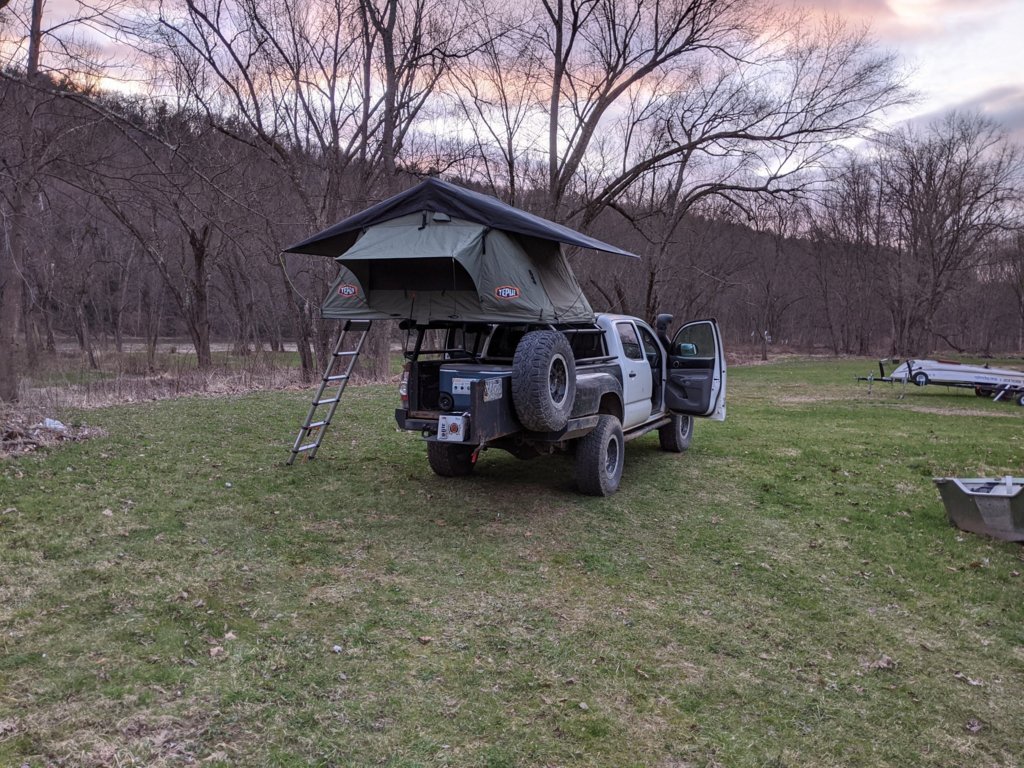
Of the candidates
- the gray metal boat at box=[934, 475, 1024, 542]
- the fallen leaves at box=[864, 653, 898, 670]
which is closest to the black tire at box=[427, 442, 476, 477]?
the fallen leaves at box=[864, 653, 898, 670]

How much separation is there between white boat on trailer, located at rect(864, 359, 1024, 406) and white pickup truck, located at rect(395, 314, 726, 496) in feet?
36.5

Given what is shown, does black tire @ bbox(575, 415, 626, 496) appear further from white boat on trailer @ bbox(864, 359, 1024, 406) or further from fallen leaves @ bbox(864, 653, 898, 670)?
white boat on trailer @ bbox(864, 359, 1024, 406)

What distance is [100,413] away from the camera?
9.97 meters

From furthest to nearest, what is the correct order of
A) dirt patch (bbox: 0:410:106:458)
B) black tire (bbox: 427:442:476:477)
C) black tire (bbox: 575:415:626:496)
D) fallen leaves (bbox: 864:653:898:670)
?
black tire (bbox: 427:442:476:477)
dirt patch (bbox: 0:410:106:458)
black tire (bbox: 575:415:626:496)
fallen leaves (bbox: 864:653:898:670)

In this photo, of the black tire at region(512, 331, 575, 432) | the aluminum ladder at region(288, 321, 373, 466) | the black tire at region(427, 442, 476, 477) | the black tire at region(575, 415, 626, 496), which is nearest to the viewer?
the black tire at region(512, 331, 575, 432)

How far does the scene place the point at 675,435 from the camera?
930 cm

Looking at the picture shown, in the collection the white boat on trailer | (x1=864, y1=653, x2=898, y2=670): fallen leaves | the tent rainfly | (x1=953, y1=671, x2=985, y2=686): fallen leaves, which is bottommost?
(x1=953, y1=671, x2=985, y2=686): fallen leaves

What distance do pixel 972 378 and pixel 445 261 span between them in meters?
16.2

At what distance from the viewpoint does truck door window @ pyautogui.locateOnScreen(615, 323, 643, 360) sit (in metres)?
7.88

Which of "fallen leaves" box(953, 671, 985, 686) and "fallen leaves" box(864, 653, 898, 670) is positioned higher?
"fallen leaves" box(864, 653, 898, 670)

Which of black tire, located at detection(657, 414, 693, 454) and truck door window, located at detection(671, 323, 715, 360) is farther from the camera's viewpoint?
black tire, located at detection(657, 414, 693, 454)

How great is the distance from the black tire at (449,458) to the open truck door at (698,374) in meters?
2.90

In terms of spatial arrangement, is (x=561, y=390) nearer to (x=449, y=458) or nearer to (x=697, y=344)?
(x=449, y=458)

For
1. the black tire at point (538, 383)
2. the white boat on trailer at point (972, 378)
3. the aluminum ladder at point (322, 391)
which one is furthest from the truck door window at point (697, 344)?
the white boat on trailer at point (972, 378)
